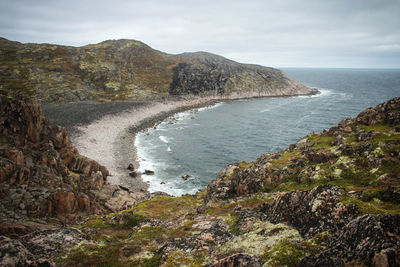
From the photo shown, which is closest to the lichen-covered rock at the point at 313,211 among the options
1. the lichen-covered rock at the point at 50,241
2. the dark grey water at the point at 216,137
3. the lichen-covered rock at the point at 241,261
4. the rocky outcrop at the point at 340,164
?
the lichen-covered rock at the point at 241,261

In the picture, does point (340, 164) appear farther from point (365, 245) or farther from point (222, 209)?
point (365, 245)

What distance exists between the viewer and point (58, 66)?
15275 cm

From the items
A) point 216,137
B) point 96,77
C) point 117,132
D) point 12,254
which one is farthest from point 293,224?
point 96,77

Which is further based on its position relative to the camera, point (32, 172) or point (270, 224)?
point (32, 172)

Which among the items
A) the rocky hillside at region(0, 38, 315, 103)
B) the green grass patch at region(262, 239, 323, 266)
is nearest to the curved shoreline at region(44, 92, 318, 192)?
the rocky hillside at region(0, 38, 315, 103)

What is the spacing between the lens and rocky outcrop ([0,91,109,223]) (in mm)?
24286

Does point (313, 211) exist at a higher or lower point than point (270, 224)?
higher

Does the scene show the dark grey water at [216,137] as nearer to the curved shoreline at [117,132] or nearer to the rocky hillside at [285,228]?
the curved shoreline at [117,132]

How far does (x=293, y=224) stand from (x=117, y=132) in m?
81.5

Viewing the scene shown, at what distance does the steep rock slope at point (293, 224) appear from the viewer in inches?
408

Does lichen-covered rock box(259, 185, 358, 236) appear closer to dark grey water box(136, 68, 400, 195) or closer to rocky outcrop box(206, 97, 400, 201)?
rocky outcrop box(206, 97, 400, 201)

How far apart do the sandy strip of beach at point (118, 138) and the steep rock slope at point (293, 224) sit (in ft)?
93.1

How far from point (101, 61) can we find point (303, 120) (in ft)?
488

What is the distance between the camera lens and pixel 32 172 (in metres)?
27.7
